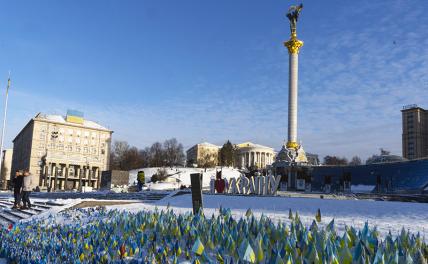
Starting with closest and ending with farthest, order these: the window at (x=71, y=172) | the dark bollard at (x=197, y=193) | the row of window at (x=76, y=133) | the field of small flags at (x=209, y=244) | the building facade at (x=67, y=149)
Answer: the field of small flags at (x=209, y=244) → the dark bollard at (x=197, y=193) → the building facade at (x=67, y=149) → the row of window at (x=76, y=133) → the window at (x=71, y=172)

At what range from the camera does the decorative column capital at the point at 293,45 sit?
48.9 meters

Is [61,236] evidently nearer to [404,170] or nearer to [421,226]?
[421,226]

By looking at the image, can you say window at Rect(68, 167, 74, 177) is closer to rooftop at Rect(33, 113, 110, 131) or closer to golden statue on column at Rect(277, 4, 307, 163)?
rooftop at Rect(33, 113, 110, 131)

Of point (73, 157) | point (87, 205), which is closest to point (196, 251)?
point (87, 205)

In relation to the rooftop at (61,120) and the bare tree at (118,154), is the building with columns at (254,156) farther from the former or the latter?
the rooftop at (61,120)

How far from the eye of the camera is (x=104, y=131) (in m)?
95.9

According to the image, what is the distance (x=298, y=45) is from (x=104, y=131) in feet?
198

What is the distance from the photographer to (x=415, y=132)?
105062 mm

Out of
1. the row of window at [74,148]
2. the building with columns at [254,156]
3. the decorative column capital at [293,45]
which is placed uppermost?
the decorative column capital at [293,45]

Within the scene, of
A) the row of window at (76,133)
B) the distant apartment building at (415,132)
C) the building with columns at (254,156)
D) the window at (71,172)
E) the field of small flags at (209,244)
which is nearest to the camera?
the field of small flags at (209,244)

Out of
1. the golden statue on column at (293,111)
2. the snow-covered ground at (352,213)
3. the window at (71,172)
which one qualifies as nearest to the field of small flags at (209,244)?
the snow-covered ground at (352,213)

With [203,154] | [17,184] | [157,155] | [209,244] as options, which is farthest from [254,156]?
[209,244]

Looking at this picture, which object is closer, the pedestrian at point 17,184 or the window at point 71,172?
the pedestrian at point 17,184

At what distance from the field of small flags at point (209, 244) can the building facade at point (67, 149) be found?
78248mm
